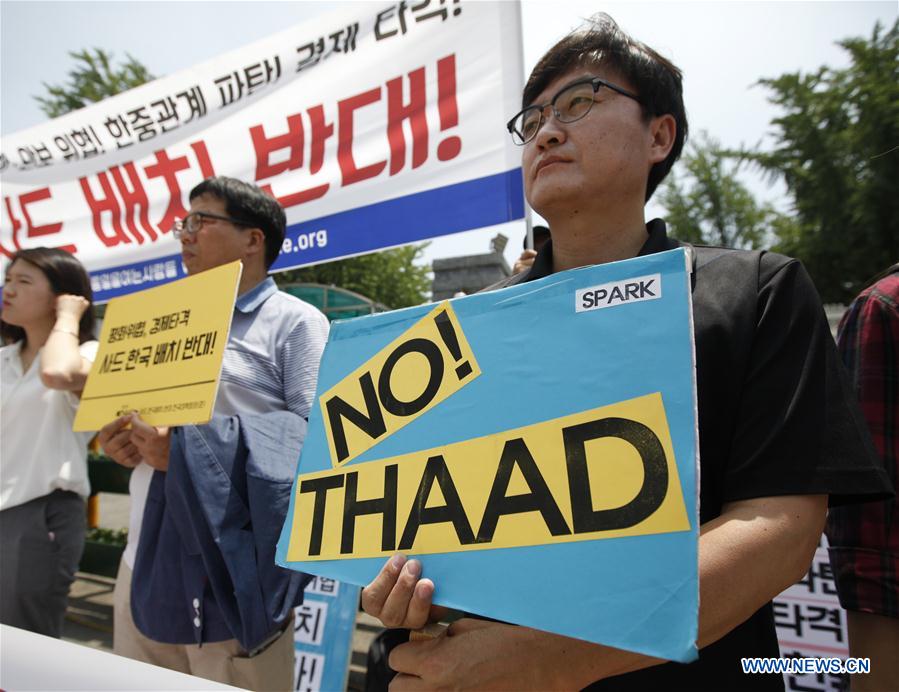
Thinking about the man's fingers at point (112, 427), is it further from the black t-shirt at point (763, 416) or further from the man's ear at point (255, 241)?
the black t-shirt at point (763, 416)

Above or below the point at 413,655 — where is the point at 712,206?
above

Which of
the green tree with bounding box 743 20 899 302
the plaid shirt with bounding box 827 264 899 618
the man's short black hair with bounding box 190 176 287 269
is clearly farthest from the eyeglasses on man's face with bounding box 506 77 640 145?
the green tree with bounding box 743 20 899 302

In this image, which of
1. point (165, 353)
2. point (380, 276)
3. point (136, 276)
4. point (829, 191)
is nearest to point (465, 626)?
point (165, 353)

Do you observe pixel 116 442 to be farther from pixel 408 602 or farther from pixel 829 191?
pixel 829 191

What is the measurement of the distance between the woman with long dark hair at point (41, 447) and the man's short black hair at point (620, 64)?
1.68 metres

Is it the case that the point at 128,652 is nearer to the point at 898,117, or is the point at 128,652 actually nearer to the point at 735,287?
the point at 735,287

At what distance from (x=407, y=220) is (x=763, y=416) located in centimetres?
200

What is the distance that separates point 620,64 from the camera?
1091mm

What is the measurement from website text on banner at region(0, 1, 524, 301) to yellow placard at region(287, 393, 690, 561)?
165 centimetres

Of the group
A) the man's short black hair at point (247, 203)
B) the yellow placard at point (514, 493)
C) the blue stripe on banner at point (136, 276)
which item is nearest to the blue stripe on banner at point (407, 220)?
the man's short black hair at point (247, 203)

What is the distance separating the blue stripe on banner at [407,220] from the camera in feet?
7.61

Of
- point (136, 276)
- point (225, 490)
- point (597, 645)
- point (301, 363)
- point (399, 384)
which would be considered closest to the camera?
point (597, 645)

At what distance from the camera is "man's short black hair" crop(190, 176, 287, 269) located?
5.91ft

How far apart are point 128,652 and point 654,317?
5.37ft
